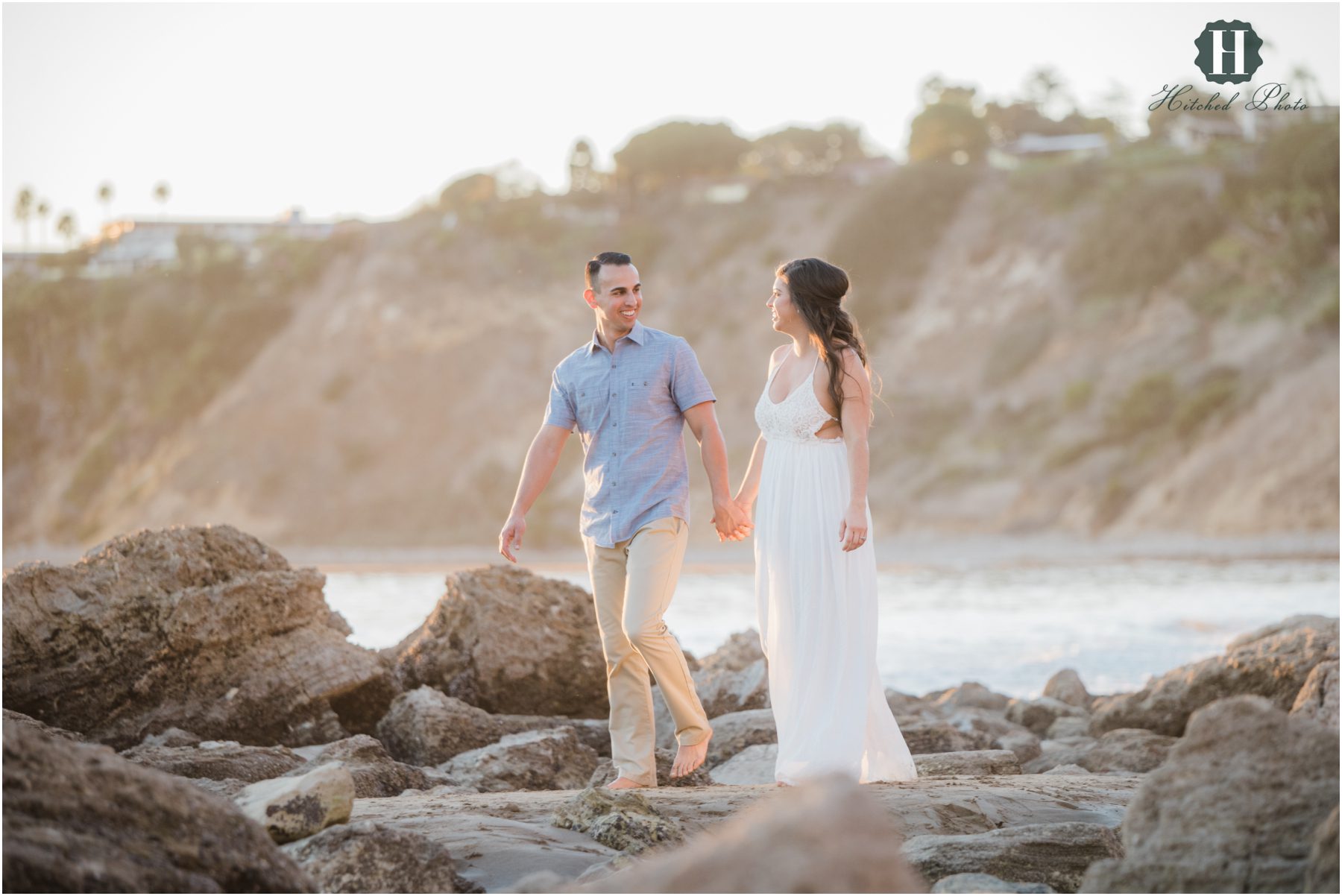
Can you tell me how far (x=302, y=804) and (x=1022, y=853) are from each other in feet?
6.73

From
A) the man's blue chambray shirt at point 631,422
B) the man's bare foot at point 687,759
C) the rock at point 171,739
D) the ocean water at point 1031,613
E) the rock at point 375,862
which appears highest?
the man's blue chambray shirt at point 631,422

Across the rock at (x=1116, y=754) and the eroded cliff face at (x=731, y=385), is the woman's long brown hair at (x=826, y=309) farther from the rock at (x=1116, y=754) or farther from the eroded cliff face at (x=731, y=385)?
the eroded cliff face at (x=731, y=385)

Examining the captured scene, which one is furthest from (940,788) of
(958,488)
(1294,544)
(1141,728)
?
(958,488)

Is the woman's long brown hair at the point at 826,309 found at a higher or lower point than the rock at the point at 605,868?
higher

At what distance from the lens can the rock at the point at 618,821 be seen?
13.2 ft

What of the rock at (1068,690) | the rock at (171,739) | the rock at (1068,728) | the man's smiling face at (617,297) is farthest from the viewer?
the rock at (1068,690)

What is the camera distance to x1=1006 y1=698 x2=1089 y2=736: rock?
8.63 metres

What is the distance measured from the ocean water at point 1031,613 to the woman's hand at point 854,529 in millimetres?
7343

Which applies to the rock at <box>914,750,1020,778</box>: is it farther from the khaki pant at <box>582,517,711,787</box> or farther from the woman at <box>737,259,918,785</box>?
the khaki pant at <box>582,517,711,787</box>

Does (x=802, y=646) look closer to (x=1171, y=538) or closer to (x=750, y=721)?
(x=750, y=721)

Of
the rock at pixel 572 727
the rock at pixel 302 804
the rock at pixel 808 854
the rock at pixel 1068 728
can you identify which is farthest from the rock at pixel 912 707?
the rock at pixel 808 854

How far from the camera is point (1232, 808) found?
3.16 meters

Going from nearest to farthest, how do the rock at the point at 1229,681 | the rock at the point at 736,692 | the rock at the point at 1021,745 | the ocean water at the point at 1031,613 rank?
the rock at the point at 1021,745 < the rock at the point at 1229,681 < the rock at the point at 736,692 < the ocean water at the point at 1031,613

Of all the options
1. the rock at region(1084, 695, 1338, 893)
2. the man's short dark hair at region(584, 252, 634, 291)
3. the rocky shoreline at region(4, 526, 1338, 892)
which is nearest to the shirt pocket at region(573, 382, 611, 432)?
the man's short dark hair at region(584, 252, 634, 291)
